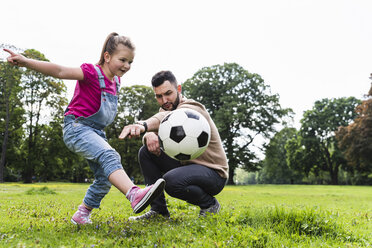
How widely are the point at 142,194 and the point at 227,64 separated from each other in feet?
112

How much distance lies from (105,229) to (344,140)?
114 ft

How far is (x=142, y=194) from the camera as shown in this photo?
9.55 ft

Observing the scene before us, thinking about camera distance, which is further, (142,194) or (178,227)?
(178,227)

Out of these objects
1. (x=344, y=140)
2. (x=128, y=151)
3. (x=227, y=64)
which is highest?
(x=227, y=64)

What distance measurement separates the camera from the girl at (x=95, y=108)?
3.26 m

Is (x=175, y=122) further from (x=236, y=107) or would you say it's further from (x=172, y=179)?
(x=236, y=107)

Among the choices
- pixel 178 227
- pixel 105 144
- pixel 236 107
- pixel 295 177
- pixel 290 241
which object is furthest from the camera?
pixel 295 177

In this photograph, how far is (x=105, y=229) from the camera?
3.22m

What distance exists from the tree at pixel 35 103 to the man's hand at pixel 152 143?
28.9 metres

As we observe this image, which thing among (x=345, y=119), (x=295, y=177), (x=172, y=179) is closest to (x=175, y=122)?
(x=172, y=179)

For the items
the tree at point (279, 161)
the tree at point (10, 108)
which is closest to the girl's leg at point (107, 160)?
the tree at point (10, 108)

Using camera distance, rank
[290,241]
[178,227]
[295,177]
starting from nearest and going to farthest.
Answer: [290,241] < [178,227] < [295,177]

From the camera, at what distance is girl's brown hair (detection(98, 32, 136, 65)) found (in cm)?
385

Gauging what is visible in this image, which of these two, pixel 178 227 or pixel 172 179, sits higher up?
pixel 172 179
